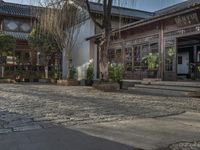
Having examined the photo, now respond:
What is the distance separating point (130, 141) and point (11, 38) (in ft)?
59.9

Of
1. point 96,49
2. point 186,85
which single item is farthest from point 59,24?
point 186,85

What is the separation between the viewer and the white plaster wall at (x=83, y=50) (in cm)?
2074

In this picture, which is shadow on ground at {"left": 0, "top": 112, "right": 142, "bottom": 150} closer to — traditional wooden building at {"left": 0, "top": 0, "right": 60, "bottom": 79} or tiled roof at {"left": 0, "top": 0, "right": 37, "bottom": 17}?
traditional wooden building at {"left": 0, "top": 0, "right": 60, "bottom": 79}

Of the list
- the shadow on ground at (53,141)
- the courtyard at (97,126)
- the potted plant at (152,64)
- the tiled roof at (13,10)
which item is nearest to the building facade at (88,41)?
the potted plant at (152,64)

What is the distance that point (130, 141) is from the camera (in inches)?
178

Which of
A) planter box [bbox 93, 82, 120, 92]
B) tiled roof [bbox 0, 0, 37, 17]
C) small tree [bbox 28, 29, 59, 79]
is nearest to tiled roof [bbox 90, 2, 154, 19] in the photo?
small tree [bbox 28, 29, 59, 79]

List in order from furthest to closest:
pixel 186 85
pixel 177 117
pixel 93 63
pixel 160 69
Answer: pixel 93 63 < pixel 160 69 < pixel 186 85 < pixel 177 117

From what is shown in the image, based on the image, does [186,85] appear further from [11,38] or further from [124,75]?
[11,38]

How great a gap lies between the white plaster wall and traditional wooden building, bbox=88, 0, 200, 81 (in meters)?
0.97

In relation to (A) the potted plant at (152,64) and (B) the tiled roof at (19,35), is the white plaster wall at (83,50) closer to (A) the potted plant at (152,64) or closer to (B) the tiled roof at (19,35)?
(B) the tiled roof at (19,35)

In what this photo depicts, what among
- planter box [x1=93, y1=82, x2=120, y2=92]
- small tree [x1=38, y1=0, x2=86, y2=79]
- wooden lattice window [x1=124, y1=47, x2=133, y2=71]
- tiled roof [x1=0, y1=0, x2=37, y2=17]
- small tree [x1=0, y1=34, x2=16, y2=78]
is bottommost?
planter box [x1=93, y1=82, x2=120, y2=92]

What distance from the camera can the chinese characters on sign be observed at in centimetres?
1272

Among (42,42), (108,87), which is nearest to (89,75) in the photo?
(42,42)

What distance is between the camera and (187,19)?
13.1 metres
